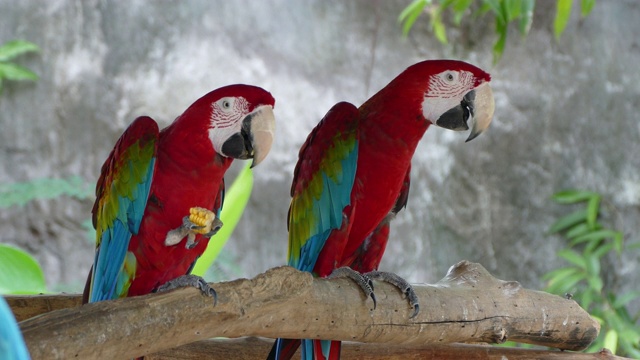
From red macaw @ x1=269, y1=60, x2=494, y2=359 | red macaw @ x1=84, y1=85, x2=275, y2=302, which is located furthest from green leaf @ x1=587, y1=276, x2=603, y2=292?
red macaw @ x1=84, y1=85, x2=275, y2=302

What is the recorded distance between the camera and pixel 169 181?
124cm

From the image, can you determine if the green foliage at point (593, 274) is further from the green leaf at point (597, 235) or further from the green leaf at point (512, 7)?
the green leaf at point (512, 7)

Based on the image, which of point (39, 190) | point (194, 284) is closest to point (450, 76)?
point (194, 284)

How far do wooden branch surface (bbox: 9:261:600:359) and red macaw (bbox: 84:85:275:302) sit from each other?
157 millimetres

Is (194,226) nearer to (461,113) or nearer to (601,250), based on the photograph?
(461,113)

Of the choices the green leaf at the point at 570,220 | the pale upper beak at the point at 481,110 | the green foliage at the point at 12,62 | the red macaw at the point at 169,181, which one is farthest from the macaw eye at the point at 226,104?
the green leaf at the point at 570,220

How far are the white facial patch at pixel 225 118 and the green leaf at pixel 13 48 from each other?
2.17 metres

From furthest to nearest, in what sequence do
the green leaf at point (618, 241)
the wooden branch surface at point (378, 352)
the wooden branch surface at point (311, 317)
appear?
the green leaf at point (618, 241) → the wooden branch surface at point (378, 352) → the wooden branch surface at point (311, 317)

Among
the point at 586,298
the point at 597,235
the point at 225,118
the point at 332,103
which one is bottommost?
the point at 586,298

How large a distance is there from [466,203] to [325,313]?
2279 mm

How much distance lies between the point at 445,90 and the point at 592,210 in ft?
6.77

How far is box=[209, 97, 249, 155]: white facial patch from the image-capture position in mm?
1193

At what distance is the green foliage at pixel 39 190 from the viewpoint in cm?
308

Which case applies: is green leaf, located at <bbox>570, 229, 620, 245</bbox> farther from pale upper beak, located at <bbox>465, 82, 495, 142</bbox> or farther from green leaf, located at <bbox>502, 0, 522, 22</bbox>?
pale upper beak, located at <bbox>465, 82, 495, 142</bbox>
